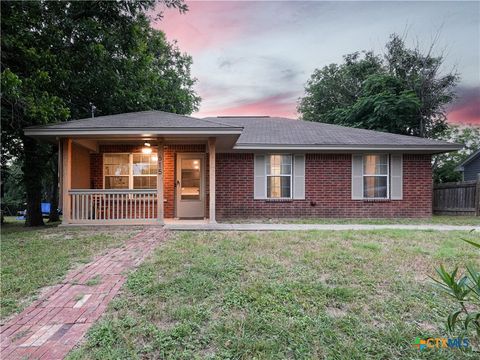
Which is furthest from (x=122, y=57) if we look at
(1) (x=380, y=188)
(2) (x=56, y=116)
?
(1) (x=380, y=188)

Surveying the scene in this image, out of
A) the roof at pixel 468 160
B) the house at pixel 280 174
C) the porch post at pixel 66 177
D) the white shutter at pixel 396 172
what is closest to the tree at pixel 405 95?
the roof at pixel 468 160

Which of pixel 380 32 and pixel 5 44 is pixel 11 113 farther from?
pixel 380 32

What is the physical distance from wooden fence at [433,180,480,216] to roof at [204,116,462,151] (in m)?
2.93

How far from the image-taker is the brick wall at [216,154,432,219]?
10.9 metres

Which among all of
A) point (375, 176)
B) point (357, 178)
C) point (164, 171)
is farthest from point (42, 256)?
point (375, 176)

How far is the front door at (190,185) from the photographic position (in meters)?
10.4

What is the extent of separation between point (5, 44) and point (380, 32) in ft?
76.6

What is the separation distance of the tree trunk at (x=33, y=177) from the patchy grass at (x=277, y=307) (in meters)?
8.08

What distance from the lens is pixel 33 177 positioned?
10500mm

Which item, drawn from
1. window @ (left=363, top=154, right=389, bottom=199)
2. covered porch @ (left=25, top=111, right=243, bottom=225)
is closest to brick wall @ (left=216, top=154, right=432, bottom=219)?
window @ (left=363, top=154, right=389, bottom=199)

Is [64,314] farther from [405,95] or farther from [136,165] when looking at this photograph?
[405,95]

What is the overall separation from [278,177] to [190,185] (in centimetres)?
323

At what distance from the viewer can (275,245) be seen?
18.8ft

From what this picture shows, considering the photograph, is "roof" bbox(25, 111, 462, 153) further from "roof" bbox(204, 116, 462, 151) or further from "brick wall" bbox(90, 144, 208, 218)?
"brick wall" bbox(90, 144, 208, 218)
